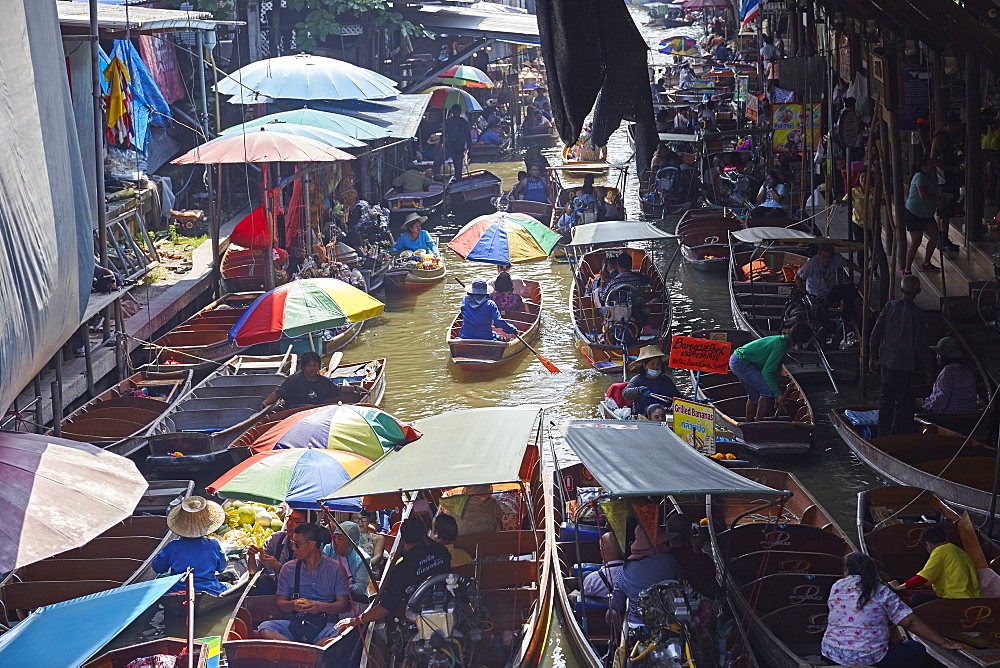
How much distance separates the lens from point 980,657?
6.48 meters

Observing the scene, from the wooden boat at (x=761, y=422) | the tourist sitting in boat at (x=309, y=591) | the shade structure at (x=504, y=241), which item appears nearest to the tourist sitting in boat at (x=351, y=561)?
the tourist sitting in boat at (x=309, y=591)

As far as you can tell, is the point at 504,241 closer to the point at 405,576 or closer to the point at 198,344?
the point at 198,344

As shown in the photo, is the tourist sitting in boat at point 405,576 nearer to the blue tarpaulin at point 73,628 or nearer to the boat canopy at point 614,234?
the blue tarpaulin at point 73,628

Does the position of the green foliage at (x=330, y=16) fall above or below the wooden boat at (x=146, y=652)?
above

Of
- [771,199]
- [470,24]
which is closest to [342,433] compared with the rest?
[771,199]

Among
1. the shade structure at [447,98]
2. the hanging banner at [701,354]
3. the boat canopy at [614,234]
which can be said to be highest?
the shade structure at [447,98]

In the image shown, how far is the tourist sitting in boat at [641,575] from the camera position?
7301mm

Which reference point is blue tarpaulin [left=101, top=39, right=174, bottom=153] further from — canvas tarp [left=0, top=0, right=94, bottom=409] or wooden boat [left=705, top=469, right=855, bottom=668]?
wooden boat [left=705, top=469, right=855, bottom=668]

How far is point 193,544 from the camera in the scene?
8344 millimetres

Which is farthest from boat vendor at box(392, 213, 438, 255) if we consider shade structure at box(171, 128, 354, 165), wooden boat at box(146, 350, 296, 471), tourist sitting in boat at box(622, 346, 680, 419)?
tourist sitting in boat at box(622, 346, 680, 419)

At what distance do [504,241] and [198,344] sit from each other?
4303 mm

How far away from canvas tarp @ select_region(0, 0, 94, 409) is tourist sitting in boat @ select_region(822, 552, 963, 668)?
4963mm

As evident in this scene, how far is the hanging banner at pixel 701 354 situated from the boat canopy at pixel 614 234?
4628mm

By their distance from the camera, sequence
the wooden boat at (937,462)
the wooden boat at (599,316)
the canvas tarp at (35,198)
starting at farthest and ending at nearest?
the wooden boat at (599,316) → the wooden boat at (937,462) → the canvas tarp at (35,198)
